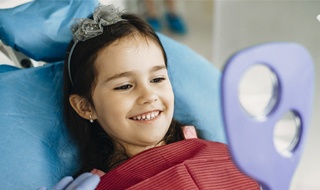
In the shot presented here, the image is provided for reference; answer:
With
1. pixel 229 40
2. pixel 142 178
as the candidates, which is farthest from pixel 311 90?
pixel 229 40

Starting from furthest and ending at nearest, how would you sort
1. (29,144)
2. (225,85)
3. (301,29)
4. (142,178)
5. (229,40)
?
1. (229,40)
2. (301,29)
3. (29,144)
4. (142,178)
5. (225,85)

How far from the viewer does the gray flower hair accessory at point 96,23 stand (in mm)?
947

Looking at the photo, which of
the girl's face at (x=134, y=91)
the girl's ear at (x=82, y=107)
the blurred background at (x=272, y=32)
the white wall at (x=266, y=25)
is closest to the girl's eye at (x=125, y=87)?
the girl's face at (x=134, y=91)

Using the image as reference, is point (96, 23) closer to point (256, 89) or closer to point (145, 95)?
point (145, 95)

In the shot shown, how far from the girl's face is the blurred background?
22 cm

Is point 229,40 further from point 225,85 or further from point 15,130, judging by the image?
point 225,85

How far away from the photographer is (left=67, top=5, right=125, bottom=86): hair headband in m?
0.95

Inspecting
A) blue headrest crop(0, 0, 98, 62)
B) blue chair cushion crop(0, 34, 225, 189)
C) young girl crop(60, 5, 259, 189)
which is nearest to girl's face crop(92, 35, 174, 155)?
young girl crop(60, 5, 259, 189)

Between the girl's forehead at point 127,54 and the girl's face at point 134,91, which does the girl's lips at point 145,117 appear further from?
the girl's forehead at point 127,54

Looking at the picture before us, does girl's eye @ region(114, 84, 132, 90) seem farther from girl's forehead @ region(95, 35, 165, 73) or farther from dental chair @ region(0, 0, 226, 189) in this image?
dental chair @ region(0, 0, 226, 189)

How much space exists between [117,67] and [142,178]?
0.24 m

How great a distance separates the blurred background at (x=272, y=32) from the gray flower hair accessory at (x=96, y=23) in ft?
1.10

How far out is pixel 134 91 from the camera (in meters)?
0.88

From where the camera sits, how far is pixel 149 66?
90 cm
